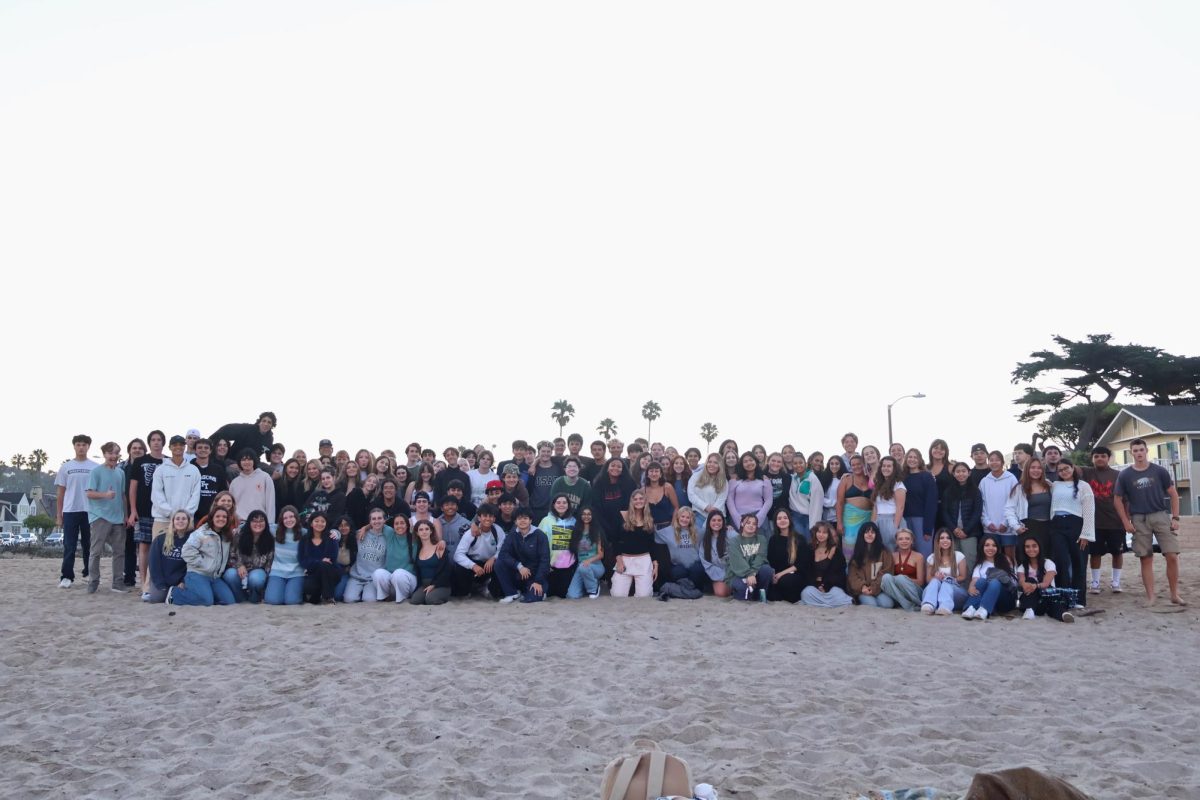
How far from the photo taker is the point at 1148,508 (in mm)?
9703

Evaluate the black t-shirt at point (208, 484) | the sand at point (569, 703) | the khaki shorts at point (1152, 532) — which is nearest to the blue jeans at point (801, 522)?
the sand at point (569, 703)

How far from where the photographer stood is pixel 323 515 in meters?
10.1

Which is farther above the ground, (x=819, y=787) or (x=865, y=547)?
(x=865, y=547)

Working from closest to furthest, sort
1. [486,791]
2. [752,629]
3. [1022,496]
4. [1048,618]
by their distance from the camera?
1. [486,791]
2. [752,629]
3. [1048,618]
4. [1022,496]

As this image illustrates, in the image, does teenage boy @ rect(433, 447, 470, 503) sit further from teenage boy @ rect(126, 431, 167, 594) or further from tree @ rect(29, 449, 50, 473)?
tree @ rect(29, 449, 50, 473)

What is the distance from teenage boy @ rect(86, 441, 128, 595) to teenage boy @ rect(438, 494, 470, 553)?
3673 millimetres

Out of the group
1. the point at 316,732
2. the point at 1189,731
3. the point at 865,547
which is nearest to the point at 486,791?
the point at 316,732

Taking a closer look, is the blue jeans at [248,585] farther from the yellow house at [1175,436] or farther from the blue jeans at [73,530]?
the yellow house at [1175,436]

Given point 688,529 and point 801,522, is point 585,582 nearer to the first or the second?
point 688,529

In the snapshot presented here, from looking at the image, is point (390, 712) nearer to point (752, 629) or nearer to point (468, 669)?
point (468, 669)

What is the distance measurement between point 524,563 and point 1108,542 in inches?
272

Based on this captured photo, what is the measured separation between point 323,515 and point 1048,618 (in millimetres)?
7636

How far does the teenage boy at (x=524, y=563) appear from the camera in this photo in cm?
998

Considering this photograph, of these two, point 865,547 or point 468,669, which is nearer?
point 468,669
